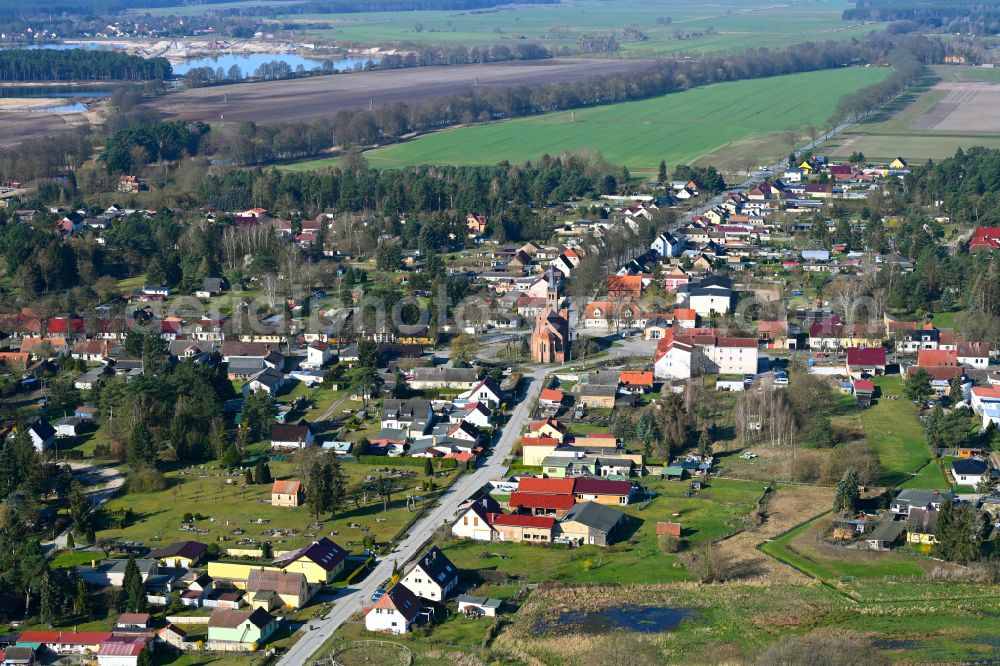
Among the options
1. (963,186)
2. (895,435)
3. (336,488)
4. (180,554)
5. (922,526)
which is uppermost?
(963,186)

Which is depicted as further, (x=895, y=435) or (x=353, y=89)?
(x=353, y=89)

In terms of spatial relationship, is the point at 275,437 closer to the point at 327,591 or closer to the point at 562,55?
the point at 327,591

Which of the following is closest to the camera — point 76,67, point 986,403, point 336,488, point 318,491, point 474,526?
point 474,526

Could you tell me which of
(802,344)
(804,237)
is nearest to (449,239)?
(804,237)

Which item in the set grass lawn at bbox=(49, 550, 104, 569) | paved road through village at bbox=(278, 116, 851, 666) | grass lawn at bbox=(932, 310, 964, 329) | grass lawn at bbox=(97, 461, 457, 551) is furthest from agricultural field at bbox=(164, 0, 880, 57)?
grass lawn at bbox=(49, 550, 104, 569)

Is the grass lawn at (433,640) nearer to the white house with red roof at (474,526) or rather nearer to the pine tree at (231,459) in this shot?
the white house with red roof at (474,526)

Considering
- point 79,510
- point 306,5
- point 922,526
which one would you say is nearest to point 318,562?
point 79,510

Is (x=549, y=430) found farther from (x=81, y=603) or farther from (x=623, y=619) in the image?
(x=81, y=603)

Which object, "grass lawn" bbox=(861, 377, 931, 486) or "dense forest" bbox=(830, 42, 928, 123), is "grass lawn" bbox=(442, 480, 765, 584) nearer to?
"grass lawn" bbox=(861, 377, 931, 486)
